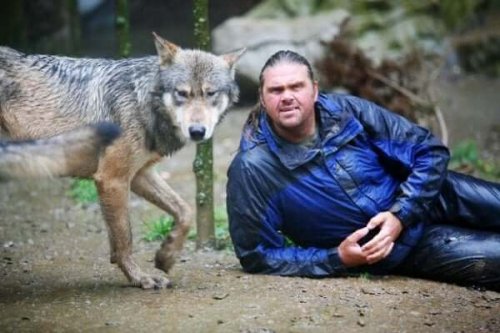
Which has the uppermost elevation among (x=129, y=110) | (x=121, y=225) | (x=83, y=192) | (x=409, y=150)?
(x=129, y=110)

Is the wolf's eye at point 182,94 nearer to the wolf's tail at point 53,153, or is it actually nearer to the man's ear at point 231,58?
the man's ear at point 231,58

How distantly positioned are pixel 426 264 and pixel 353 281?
21.0 inches

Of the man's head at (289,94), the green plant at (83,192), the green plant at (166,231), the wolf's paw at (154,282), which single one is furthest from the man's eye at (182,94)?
the green plant at (83,192)

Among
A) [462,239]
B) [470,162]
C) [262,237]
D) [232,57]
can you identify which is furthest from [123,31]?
[470,162]

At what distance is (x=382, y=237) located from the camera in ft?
16.3

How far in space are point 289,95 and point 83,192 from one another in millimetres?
3807

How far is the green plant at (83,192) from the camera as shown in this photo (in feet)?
26.1

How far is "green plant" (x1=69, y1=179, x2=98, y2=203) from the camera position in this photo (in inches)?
313

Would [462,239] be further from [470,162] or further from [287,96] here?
[470,162]

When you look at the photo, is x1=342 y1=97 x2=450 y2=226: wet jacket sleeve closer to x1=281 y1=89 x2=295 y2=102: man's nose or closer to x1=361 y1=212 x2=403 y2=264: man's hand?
x1=361 y1=212 x2=403 y2=264: man's hand

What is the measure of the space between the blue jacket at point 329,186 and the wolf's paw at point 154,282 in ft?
1.81

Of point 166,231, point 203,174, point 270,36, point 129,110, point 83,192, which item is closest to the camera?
point 129,110

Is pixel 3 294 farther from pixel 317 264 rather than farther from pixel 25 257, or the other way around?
pixel 317 264

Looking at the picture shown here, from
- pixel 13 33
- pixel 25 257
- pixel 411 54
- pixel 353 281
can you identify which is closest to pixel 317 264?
pixel 353 281
